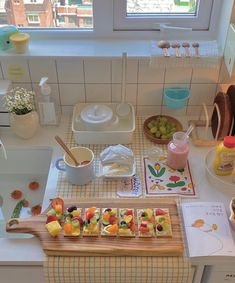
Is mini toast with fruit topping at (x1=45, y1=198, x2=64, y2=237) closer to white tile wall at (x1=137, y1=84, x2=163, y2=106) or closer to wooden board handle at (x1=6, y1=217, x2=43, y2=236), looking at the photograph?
wooden board handle at (x1=6, y1=217, x2=43, y2=236)

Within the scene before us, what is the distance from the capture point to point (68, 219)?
1.18 meters

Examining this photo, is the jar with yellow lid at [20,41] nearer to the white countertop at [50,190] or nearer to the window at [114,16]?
the window at [114,16]

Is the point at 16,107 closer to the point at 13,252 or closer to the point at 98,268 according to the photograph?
the point at 13,252

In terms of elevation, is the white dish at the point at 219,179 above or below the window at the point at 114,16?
below

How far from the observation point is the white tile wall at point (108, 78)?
4.94ft

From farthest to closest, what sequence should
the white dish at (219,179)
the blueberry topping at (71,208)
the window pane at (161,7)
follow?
the window pane at (161,7), the white dish at (219,179), the blueberry topping at (71,208)

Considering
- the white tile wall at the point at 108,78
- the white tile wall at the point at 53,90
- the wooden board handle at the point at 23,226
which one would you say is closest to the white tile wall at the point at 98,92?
the white tile wall at the point at 108,78

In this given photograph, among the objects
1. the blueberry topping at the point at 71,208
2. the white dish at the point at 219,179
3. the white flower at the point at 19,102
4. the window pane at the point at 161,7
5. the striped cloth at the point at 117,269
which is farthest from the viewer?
the window pane at the point at 161,7

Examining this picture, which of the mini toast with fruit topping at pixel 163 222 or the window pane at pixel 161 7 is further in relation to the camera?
the window pane at pixel 161 7

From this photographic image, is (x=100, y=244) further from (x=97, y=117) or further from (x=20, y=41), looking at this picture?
(x=20, y=41)

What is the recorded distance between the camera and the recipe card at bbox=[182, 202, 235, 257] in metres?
1.11

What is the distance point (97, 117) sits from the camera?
4.86ft

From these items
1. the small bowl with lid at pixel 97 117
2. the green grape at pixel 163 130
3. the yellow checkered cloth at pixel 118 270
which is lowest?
the yellow checkered cloth at pixel 118 270

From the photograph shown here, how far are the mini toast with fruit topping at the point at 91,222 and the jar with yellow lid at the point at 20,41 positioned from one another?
76cm
